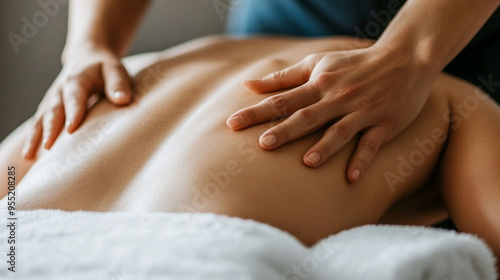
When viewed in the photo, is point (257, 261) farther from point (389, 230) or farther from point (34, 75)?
point (34, 75)

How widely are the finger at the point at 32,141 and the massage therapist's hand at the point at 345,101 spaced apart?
366 millimetres

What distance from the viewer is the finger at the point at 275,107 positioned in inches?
29.0

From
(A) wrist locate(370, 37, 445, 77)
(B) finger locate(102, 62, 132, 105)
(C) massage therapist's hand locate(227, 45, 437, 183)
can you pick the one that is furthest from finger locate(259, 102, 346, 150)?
(B) finger locate(102, 62, 132, 105)

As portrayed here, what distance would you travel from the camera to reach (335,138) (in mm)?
730

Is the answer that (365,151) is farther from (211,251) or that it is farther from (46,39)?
→ (46,39)

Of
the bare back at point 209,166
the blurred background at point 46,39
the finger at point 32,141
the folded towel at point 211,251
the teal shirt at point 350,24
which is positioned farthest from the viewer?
the blurred background at point 46,39

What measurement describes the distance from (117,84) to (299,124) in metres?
0.33

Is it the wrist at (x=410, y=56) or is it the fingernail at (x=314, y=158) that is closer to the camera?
the fingernail at (x=314, y=158)

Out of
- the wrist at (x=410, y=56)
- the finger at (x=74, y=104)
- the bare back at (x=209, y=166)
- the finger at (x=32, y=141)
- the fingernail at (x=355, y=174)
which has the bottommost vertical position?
the finger at (x=32, y=141)

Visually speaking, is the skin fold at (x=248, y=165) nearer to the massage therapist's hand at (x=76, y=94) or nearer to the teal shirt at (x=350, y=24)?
the massage therapist's hand at (x=76, y=94)

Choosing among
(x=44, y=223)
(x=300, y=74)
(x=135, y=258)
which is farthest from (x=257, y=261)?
(x=300, y=74)

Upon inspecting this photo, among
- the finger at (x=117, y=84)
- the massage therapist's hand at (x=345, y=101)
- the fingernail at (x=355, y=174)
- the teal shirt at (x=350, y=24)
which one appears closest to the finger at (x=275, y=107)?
the massage therapist's hand at (x=345, y=101)

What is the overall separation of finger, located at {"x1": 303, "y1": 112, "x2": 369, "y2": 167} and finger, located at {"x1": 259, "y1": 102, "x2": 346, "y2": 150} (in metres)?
0.02

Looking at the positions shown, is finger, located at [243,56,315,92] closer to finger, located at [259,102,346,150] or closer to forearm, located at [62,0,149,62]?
finger, located at [259,102,346,150]
